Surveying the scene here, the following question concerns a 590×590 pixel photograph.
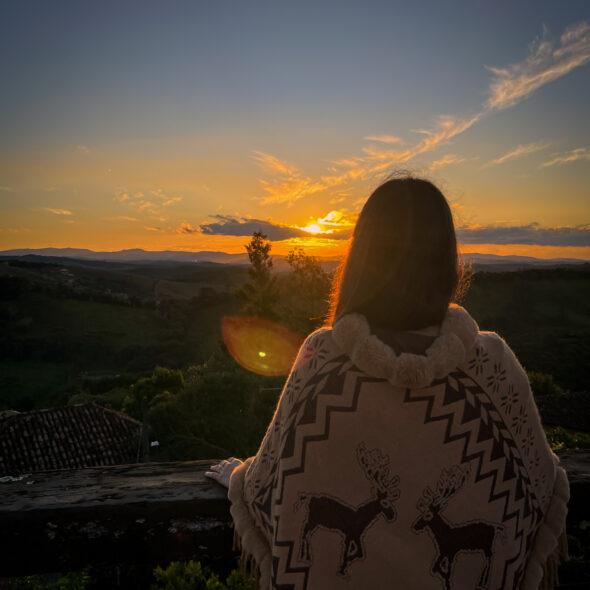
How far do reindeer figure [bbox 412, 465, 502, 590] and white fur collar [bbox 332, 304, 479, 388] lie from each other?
0.33m

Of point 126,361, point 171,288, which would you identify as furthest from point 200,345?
point 171,288

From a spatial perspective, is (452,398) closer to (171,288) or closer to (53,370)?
(53,370)

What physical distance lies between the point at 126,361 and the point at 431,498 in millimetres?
53198

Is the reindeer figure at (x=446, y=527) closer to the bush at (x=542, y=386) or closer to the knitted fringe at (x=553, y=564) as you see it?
the knitted fringe at (x=553, y=564)

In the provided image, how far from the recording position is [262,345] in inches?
947

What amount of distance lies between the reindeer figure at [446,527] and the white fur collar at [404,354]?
0.33 metres

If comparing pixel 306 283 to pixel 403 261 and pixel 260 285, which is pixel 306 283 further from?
pixel 403 261

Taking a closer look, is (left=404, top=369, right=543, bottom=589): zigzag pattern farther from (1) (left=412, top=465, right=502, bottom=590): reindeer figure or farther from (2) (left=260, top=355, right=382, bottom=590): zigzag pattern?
(2) (left=260, top=355, right=382, bottom=590): zigzag pattern

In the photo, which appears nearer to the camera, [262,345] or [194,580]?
[194,580]

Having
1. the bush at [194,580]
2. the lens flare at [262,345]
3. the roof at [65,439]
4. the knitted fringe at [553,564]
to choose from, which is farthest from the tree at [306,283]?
the knitted fringe at [553,564]

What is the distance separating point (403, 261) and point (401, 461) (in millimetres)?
637

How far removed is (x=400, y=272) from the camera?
4.49ft

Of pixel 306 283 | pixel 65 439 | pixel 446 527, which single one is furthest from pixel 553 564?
pixel 65 439

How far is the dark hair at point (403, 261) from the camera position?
4.46 feet
